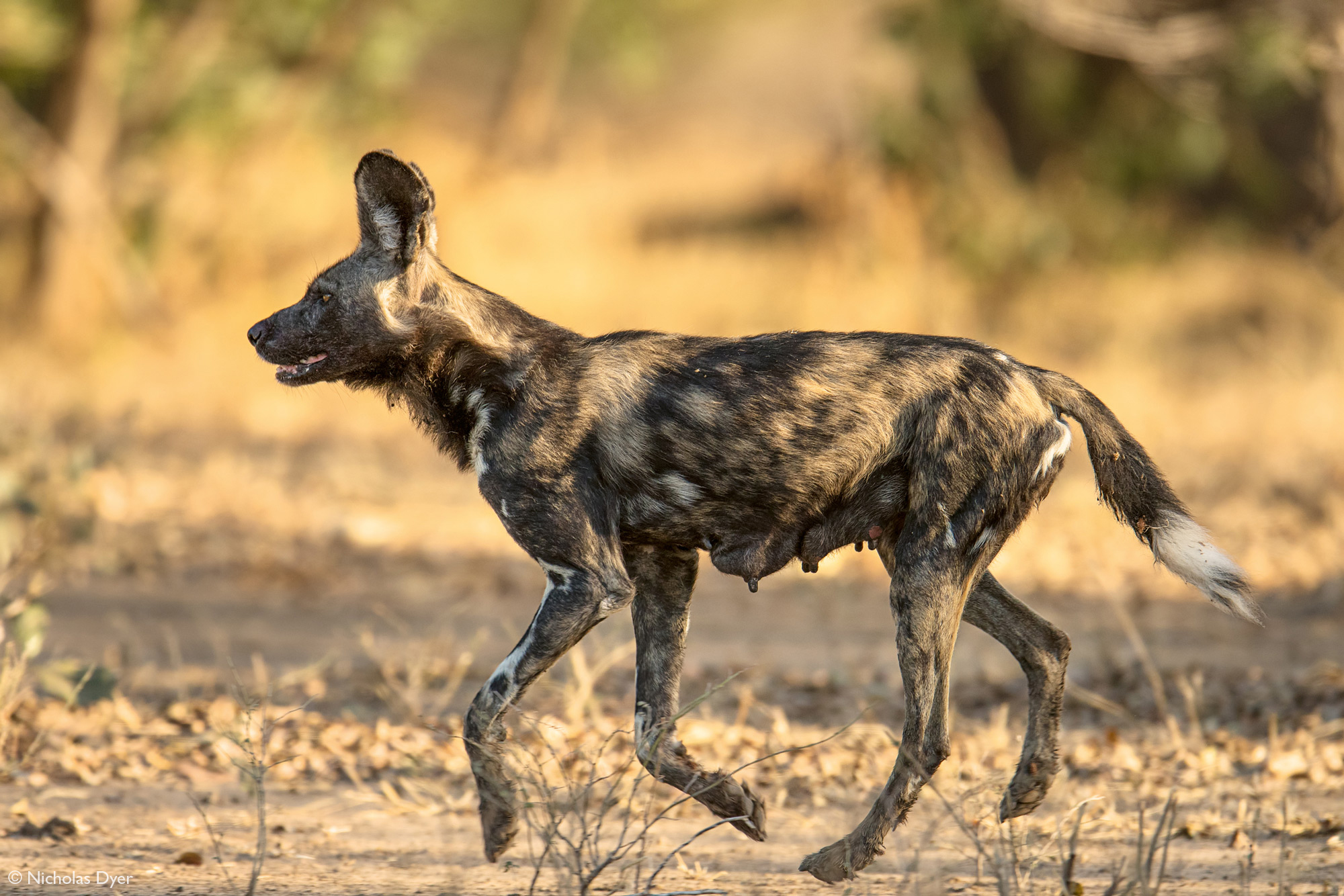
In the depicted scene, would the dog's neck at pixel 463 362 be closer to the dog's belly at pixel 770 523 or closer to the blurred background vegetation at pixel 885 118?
the dog's belly at pixel 770 523

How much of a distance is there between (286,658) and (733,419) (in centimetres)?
317

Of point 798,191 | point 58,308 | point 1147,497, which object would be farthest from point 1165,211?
point 1147,497

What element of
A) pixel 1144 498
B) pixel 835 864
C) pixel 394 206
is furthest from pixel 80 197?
pixel 1144 498

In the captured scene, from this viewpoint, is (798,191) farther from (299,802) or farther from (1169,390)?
(299,802)

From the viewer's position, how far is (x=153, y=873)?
3570 millimetres

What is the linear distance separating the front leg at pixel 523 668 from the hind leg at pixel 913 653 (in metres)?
0.71

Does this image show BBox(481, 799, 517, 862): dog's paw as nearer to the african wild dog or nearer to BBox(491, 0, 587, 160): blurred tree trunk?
the african wild dog

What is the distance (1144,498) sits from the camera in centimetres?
365

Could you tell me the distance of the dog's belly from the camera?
3590 mm

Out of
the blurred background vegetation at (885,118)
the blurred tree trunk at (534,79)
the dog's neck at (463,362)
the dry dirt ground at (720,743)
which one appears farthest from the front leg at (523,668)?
the blurred tree trunk at (534,79)

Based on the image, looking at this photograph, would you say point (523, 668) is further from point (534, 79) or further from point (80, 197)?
point (534, 79)

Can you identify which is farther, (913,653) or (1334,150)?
(1334,150)

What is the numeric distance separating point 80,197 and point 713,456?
10.4 m

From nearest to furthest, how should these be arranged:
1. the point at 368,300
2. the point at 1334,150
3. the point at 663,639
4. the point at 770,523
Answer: the point at 770,523, the point at 368,300, the point at 663,639, the point at 1334,150
